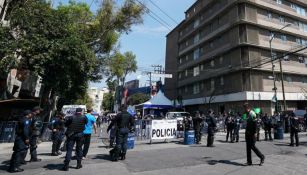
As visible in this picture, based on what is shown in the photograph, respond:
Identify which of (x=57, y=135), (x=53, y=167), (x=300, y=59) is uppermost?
(x=300, y=59)

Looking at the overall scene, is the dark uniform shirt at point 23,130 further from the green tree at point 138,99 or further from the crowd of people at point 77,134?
the green tree at point 138,99

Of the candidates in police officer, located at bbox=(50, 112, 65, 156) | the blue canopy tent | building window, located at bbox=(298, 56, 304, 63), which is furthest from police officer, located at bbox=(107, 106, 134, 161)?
building window, located at bbox=(298, 56, 304, 63)

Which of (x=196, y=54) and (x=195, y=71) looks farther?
(x=196, y=54)

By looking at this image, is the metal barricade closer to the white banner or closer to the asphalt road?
the asphalt road

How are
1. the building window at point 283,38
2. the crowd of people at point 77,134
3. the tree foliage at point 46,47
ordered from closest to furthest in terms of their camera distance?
the crowd of people at point 77,134 → the tree foliage at point 46,47 → the building window at point 283,38

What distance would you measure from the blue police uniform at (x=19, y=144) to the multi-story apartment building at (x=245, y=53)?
29.2m

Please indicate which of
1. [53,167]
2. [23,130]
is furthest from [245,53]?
[23,130]

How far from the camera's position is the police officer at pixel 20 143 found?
7.75m

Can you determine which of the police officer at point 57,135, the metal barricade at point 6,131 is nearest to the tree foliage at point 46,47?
the metal barricade at point 6,131

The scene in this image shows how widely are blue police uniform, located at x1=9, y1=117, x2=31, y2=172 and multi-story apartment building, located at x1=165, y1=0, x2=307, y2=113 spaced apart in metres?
29.2

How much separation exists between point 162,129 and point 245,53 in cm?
2581

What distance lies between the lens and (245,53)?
36500mm

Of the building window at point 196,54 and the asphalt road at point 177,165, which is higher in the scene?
the building window at point 196,54

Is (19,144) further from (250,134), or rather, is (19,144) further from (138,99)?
(138,99)
